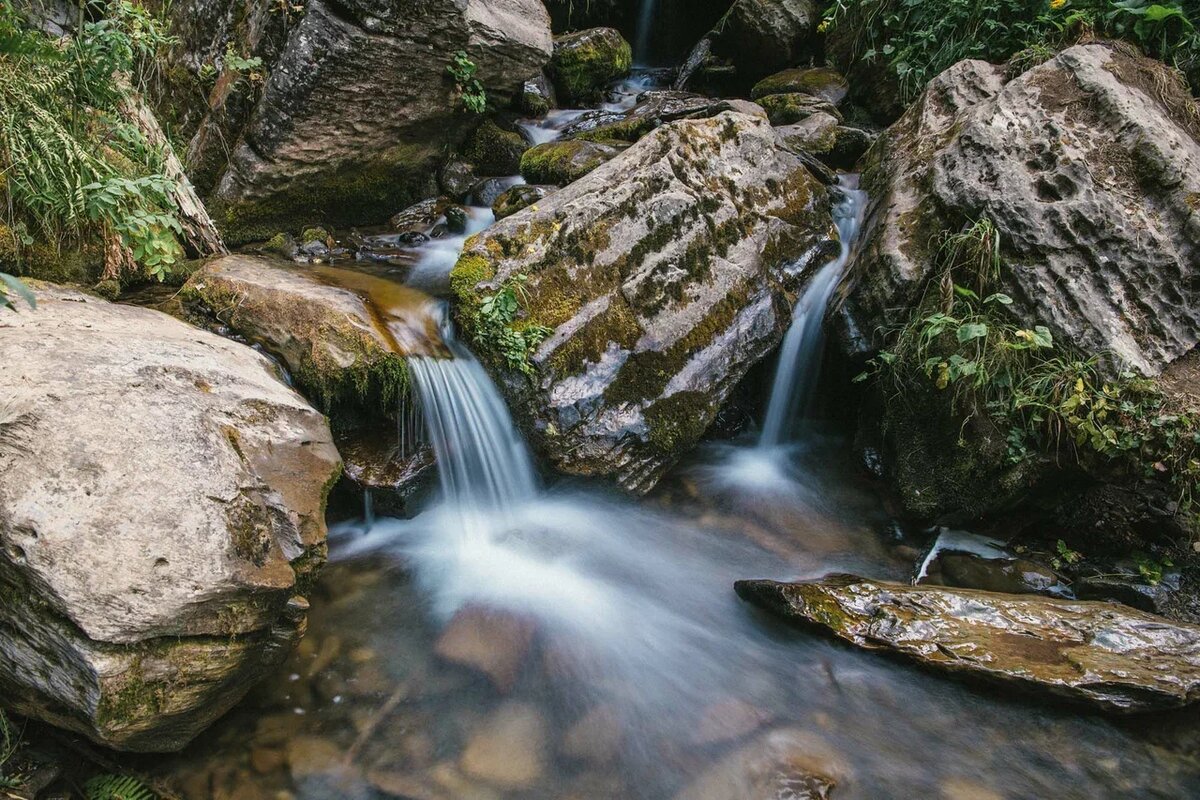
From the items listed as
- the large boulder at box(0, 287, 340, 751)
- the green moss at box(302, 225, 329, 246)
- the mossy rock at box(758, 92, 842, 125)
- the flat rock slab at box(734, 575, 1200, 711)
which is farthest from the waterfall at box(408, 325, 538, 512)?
the mossy rock at box(758, 92, 842, 125)

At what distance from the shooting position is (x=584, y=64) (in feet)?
30.4

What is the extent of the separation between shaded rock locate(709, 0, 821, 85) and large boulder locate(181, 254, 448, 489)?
7.74m

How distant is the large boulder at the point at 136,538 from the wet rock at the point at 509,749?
1.03 meters

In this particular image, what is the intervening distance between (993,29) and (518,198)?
5.07 meters

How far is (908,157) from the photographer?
534 cm

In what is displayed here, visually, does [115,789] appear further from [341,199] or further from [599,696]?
[341,199]

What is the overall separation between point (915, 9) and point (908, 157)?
3425 millimetres

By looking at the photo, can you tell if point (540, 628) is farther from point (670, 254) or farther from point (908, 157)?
point (908, 157)

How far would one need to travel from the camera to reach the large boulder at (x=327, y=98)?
17.9 feet

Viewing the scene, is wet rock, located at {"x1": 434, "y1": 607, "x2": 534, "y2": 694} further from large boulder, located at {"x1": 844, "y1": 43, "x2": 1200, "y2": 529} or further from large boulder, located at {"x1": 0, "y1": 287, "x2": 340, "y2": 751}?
large boulder, located at {"x1": 844, "y1": 43, "x2": 1200, "y2": 529}

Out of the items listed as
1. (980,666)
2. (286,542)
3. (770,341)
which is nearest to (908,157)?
→ (770,341)

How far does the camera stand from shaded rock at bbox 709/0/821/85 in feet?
30.1


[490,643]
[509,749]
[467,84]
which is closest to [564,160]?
[467,84]

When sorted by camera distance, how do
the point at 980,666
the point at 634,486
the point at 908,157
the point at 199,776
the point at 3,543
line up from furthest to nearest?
the point at 908,157
the point at 634,486
the point at 980,666
the point at 199,776
the point at 3,543
